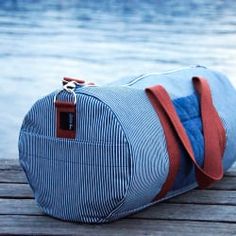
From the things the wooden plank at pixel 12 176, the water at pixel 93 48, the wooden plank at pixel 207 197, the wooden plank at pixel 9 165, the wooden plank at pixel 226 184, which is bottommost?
the water at pixel 93 48

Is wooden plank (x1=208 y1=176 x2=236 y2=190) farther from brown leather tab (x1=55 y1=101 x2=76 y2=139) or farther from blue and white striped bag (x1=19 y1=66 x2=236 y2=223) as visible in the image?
brown leather tab (x1=55 y1=101 x2=76 y2=139)

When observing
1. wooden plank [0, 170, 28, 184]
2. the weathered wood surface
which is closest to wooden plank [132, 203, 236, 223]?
the weathered wood surface

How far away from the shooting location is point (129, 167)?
2.15 m

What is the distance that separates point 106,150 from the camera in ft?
7.08

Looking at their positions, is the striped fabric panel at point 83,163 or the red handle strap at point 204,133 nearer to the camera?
the striped fabric panel at point 83,163

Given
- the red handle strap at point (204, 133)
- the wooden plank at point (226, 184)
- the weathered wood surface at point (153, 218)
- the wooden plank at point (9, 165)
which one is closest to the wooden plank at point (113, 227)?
the weathered wood surface at point (153, 218)

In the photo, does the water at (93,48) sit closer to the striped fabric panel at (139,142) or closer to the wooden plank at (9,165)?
the wooden plank at (9,165)

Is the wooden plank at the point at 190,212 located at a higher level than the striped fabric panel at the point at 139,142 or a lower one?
lower

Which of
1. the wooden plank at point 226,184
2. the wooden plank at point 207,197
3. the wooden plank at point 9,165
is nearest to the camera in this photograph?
the wooden plank at point 207,197

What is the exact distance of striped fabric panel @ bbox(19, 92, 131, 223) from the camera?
2.15m

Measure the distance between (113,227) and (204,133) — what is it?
0.43m

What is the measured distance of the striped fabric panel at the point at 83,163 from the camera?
215cm

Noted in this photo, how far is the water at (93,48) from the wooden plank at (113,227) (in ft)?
8.21

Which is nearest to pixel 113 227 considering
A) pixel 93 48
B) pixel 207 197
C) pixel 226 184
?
pixel 207 197
